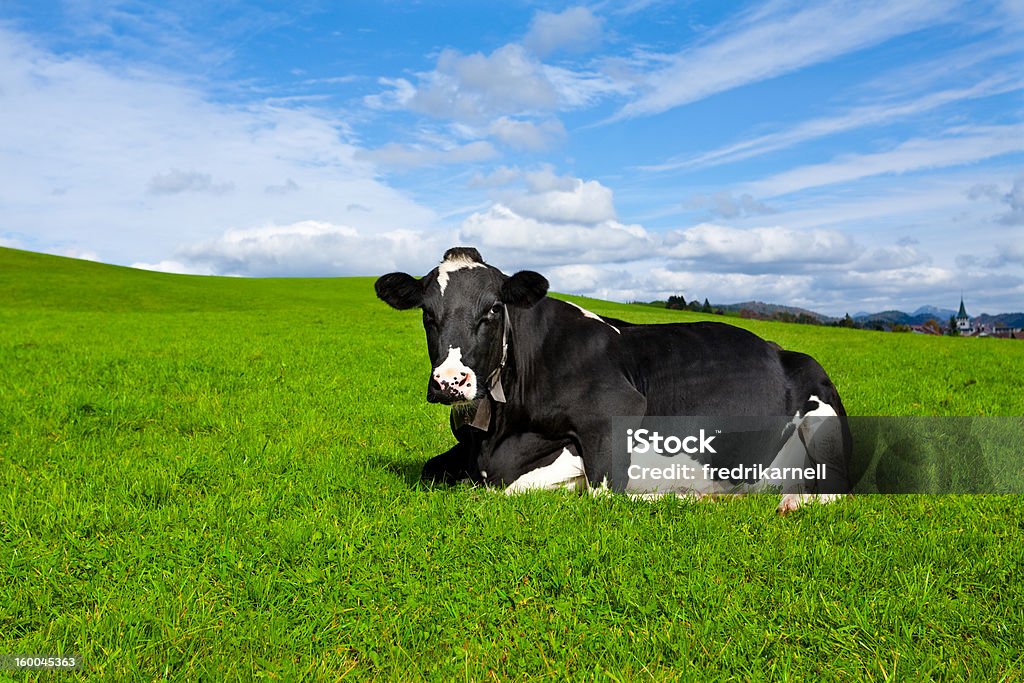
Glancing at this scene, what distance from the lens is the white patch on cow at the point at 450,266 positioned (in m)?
5.85

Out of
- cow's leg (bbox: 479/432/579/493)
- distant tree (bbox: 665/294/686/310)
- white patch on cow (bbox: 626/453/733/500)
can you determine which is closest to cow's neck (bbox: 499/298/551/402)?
cow's leg (bbox: 479/432/579/493)

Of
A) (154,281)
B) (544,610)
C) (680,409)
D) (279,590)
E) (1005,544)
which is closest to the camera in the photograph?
(544,610)

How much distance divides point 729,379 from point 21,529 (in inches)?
244

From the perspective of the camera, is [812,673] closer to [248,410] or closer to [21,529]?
[21,529]

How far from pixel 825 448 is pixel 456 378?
11.6ft

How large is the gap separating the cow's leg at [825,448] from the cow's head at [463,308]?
2.76 metres

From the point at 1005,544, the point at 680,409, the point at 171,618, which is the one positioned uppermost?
the point at 680,409

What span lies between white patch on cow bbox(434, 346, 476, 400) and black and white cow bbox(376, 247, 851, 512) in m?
0.01

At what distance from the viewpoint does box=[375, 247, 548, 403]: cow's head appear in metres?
5.37

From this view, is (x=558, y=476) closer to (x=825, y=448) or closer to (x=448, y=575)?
(x=448, y=575)

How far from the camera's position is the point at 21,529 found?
5863mm

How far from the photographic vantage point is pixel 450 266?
6.00 metres

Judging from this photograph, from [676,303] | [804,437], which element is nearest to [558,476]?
[804,437]

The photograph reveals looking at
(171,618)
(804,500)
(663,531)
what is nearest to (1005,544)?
(804,500)
